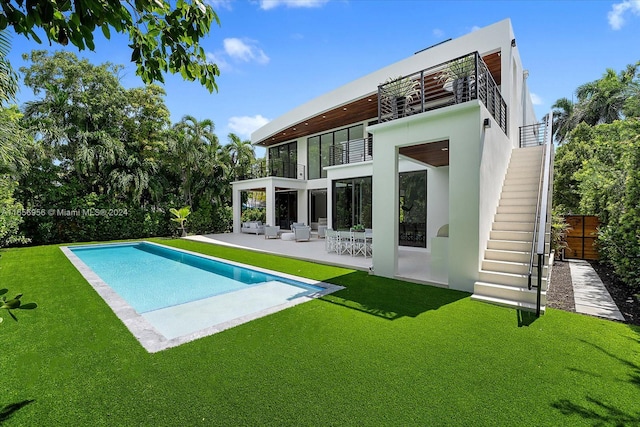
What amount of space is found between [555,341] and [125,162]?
21.9 meters

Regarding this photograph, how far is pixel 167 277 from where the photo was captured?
9.88 metres

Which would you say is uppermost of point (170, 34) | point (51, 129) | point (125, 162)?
point (51, 129)

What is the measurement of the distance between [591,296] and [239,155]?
2274 centimetres

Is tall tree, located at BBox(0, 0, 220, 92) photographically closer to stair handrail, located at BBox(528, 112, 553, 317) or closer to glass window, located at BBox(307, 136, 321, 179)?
stair handrail, located at BBox(528, 112, 553, 317)

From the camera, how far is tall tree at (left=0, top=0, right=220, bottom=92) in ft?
5.34

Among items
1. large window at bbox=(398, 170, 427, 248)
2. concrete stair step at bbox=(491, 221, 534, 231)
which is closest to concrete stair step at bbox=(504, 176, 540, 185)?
concrete stair step at bbox=(491, 221, 534, 231)

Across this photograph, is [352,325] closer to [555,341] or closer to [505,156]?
[555,341]

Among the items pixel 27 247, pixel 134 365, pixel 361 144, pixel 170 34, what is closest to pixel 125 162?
pixel 27 247

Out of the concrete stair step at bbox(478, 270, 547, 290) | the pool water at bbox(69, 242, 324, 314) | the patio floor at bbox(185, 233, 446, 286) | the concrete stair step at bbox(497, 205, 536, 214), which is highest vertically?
the concrete stair step at bbox(497, 205, 536, 214)

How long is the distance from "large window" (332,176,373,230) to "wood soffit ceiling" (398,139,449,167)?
5.08 metres

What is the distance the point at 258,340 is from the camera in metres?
4.54

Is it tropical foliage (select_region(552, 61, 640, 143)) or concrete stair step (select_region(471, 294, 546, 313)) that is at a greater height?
tropical foliage (select_region(552, 61, 640, 143))

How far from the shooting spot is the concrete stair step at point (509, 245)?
707cm

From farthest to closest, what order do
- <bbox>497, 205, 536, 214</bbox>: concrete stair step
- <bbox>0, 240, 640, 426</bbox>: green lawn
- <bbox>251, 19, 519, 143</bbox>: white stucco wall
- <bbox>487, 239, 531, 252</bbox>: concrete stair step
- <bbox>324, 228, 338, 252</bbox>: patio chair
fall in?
1. <bbox>324, 228, 338, 252</bbox>: patio chair
2. <bbox>251, 19, 519, 143</bbox>: white stucco wall
3. <bbox>497, 205, 536, 214</bbox>: concrete stair step
4. <bbox>487, 239, 531, 252</bbox>: concrete stair step
5. <bbox>0, 240, 640, 426</bbox>: green lawn
